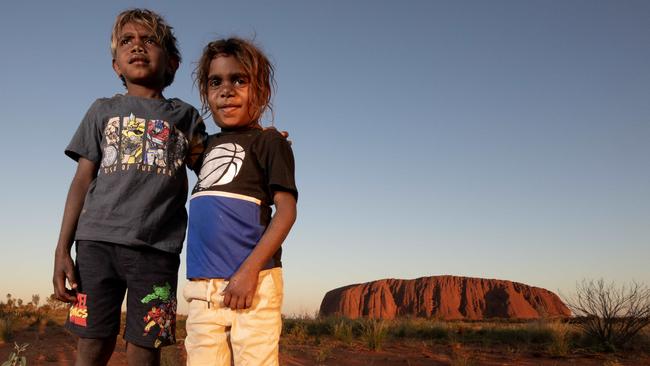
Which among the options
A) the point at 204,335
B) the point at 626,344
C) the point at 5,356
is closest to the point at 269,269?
the point at 204,335

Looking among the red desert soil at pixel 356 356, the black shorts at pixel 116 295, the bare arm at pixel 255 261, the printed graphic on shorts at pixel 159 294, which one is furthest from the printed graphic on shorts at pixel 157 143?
the red desert soil at pixel 356 356

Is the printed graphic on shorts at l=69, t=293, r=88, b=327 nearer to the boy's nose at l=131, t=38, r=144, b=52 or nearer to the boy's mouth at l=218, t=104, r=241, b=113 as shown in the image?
the boy's mouth at l=218, t=104, r=241, b=113

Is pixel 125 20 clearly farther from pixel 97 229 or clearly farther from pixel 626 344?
pixel 626 344

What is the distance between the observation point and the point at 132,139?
2422mm

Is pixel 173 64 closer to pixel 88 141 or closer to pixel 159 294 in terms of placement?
pixel 88 141

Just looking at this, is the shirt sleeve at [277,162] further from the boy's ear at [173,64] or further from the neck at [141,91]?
the boy's ear at [173,64]

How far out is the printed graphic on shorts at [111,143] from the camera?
2.43 meters

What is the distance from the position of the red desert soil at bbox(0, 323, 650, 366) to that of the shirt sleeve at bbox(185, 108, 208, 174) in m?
3.29

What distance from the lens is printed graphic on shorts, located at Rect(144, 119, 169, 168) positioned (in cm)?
241

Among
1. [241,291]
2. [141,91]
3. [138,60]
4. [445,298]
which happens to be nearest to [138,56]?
[138,60]

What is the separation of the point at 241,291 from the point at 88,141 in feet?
3.55

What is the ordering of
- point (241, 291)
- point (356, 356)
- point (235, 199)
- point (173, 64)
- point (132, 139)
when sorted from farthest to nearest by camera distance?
1. point (356, 356)
2. point (173, 64)
3. point (132, 139)
4. point (235, 199)
5. point (241, 291)

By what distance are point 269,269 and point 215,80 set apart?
2.88ft

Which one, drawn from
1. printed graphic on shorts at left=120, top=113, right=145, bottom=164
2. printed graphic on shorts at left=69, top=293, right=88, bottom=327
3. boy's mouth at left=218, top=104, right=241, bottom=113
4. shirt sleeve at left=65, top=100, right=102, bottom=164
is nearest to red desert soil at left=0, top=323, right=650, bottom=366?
printed graphic on shorts at left=69, top=293, right=88, bottom=327
